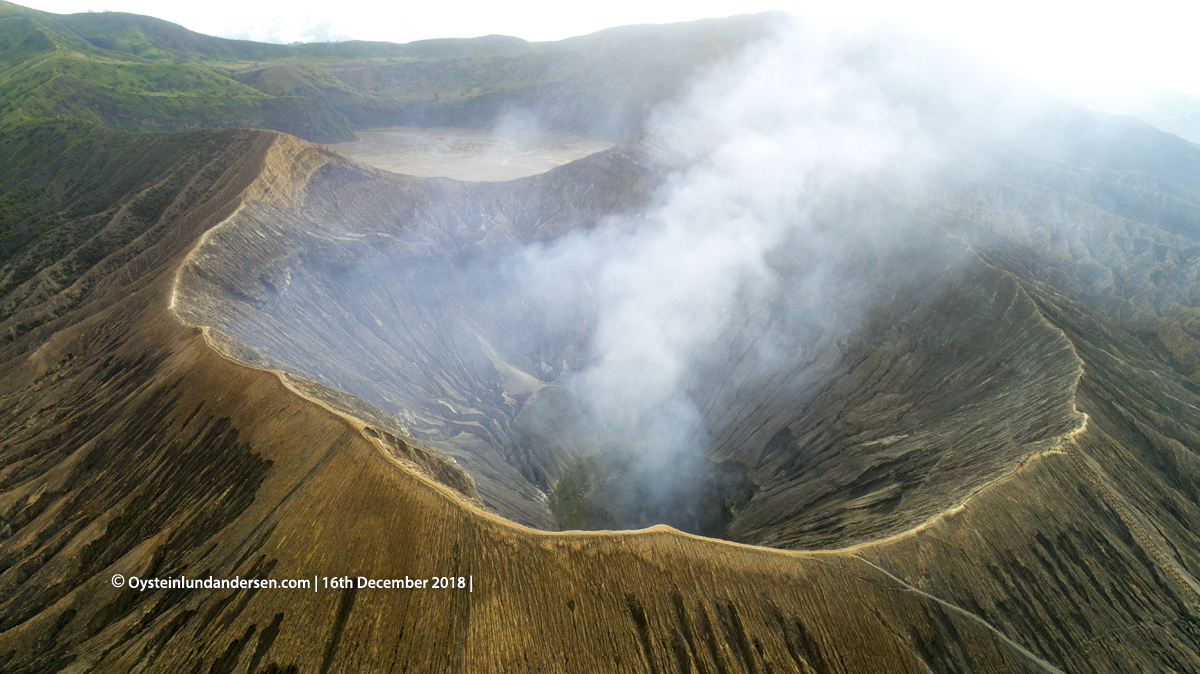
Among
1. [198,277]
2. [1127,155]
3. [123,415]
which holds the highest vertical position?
[198,277]

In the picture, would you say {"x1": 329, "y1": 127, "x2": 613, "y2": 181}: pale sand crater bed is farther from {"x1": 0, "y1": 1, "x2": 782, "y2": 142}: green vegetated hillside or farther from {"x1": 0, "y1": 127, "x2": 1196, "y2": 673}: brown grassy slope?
{"x1": 0, "y1": 127, "x2": 1196, "y2": 673}: brown grassy slope

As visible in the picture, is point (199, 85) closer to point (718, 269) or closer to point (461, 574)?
point (718, 269)

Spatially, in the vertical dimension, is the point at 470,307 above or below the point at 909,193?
below

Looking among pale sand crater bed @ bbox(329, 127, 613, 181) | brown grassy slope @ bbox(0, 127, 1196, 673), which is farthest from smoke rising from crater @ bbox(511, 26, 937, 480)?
pale sand crater bed @ bbox(329, 127, 613, 181)

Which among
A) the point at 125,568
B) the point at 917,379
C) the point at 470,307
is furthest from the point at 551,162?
the point at 125,568

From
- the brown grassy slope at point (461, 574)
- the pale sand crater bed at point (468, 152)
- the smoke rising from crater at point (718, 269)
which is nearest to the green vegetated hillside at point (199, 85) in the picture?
the pale sand crater bed at point (468, 152)

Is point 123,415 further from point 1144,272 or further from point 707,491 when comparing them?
point 1144,272

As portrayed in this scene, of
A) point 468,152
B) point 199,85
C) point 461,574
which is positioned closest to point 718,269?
point 461,574
